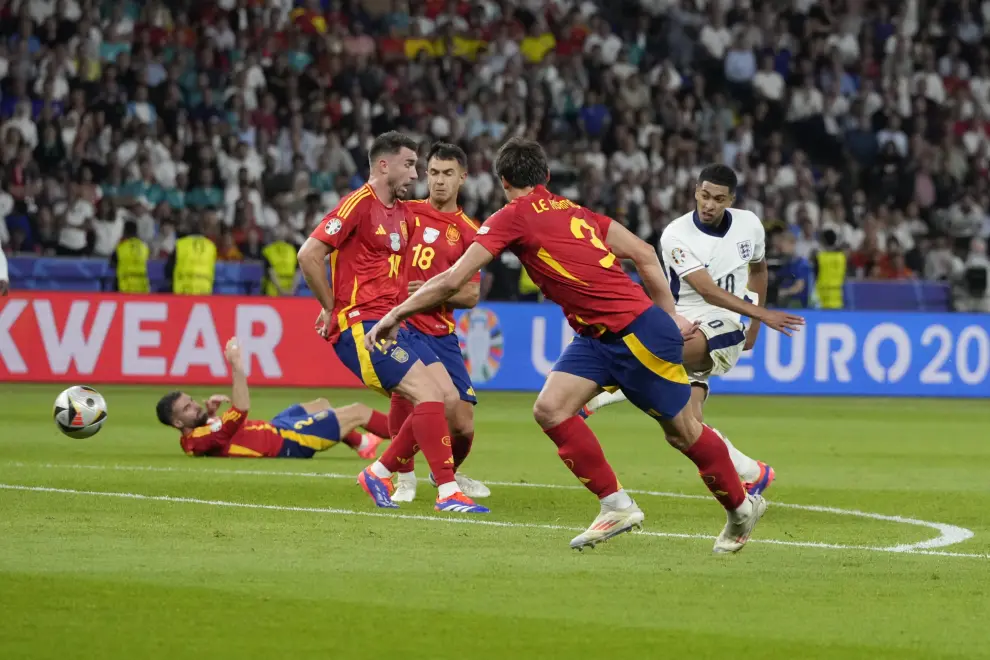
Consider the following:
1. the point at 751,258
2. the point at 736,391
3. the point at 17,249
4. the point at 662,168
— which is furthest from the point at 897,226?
the point at 751,258

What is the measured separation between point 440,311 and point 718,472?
3.25 meters

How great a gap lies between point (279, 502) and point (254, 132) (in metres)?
16.1

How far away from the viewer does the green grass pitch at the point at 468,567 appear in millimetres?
6094

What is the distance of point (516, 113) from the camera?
1090 inches

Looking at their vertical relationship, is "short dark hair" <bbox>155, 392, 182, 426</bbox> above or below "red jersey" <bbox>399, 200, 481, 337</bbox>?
below

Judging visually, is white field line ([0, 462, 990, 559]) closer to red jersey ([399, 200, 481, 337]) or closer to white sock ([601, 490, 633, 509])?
white sock ([601, 490, 633, 509])

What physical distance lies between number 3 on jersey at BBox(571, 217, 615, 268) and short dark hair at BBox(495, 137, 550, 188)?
28 cm

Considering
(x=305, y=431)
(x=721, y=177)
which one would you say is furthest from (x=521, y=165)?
(x=305, y=431)

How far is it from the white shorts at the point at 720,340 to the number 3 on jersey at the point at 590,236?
8.33 ft

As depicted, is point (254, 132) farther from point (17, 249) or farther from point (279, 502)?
point (279, 502)

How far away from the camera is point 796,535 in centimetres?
948

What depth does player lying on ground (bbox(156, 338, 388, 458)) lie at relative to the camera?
13555 millimetres

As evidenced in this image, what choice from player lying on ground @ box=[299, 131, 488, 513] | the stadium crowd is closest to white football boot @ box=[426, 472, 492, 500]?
player lying on ground @ box=[299, 131, 488, 513]

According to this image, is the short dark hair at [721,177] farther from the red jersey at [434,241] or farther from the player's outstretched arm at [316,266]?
the player's outstretched arm at [316,266]
